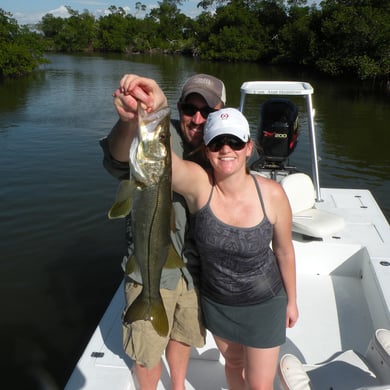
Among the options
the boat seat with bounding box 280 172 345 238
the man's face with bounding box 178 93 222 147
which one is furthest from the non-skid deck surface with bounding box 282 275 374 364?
the man's face with bounding box 178 93 222 147

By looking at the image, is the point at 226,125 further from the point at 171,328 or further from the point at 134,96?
the point at 171,328

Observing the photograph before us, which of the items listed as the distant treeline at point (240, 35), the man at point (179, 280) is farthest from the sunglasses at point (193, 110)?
the distant treeline at point (240, 35)

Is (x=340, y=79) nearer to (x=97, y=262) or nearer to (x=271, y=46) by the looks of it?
(x=271, y=46)

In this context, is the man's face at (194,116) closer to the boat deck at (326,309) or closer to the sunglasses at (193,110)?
the sunglasses at (193,110)

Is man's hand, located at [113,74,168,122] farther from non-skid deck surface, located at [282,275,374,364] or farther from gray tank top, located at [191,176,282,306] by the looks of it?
non-skid deck surface, located at [282,275,374,364]

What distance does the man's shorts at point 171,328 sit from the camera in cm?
259

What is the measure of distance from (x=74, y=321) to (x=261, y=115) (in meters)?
4.20

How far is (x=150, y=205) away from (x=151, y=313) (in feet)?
2.23

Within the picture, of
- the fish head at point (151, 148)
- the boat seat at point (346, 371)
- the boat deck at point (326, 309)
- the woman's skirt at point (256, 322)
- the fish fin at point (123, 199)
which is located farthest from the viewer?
the boat deck at point (326, 309)

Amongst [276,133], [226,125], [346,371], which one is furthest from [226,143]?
[276,133]

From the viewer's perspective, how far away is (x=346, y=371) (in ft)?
Result: 9.82

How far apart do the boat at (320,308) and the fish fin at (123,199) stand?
1.54 m

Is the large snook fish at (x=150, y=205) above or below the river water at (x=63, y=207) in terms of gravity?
above

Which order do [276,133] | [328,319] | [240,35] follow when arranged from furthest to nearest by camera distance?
[240,35] < [276,133] < [328,319]
